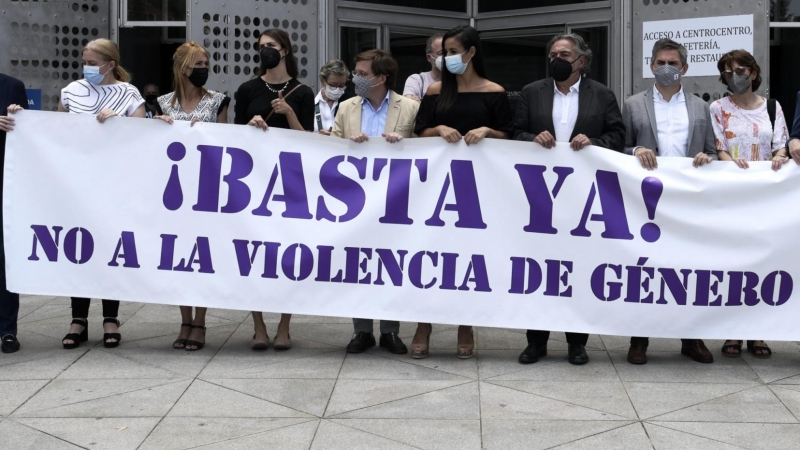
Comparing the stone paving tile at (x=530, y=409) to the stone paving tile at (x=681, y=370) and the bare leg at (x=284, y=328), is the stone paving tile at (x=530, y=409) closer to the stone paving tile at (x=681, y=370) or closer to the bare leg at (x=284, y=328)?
the stone paving tile at (x=681, y=370)

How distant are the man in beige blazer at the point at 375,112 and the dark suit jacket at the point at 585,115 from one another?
0.77 m

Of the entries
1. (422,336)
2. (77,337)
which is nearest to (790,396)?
(422,336)

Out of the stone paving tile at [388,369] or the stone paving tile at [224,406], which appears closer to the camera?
the stone paving tile at [224,406]

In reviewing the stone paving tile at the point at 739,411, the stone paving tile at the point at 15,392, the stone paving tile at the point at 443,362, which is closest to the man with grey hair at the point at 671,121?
the stone paving tile at the point at 739,411

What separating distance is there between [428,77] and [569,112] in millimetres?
2214

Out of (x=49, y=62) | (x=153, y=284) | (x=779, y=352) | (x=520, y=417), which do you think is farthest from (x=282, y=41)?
(x=49, y=62)

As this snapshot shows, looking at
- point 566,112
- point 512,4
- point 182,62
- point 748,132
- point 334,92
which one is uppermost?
point 512,4

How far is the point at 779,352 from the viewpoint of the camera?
7.16 metres

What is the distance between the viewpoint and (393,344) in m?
7.08

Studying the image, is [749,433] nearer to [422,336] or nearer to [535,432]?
[535,432]

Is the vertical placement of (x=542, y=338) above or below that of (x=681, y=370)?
above

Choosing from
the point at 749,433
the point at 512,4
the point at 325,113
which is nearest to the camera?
the point at 749,433

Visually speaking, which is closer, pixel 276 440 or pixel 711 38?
pixel 276 440

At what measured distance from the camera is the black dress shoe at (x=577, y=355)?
22.1 feet
